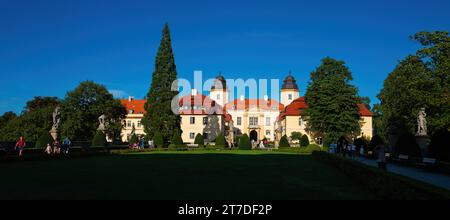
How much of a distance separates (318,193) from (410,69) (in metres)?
30.7

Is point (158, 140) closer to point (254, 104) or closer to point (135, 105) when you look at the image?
point (135, 105)

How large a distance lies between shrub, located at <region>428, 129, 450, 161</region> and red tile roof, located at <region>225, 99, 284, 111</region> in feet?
243

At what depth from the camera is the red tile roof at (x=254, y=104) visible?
9631cm

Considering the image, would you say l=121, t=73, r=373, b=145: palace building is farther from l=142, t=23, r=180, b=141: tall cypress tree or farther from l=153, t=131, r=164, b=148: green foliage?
l=153, t=131, r=164, b=148: green foliage

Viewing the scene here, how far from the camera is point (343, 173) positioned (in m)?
17.9

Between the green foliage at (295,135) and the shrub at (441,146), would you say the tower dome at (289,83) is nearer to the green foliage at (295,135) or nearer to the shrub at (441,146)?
the green foliage at (295,135)

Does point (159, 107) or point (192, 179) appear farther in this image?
point (159, 107)

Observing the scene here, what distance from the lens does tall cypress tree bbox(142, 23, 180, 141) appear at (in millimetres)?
55188

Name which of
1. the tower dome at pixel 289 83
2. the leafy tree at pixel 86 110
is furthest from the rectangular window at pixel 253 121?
the leafy tree at pixel 86 110

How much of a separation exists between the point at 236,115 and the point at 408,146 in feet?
236

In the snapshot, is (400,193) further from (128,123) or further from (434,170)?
(128,123)

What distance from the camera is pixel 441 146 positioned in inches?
811
